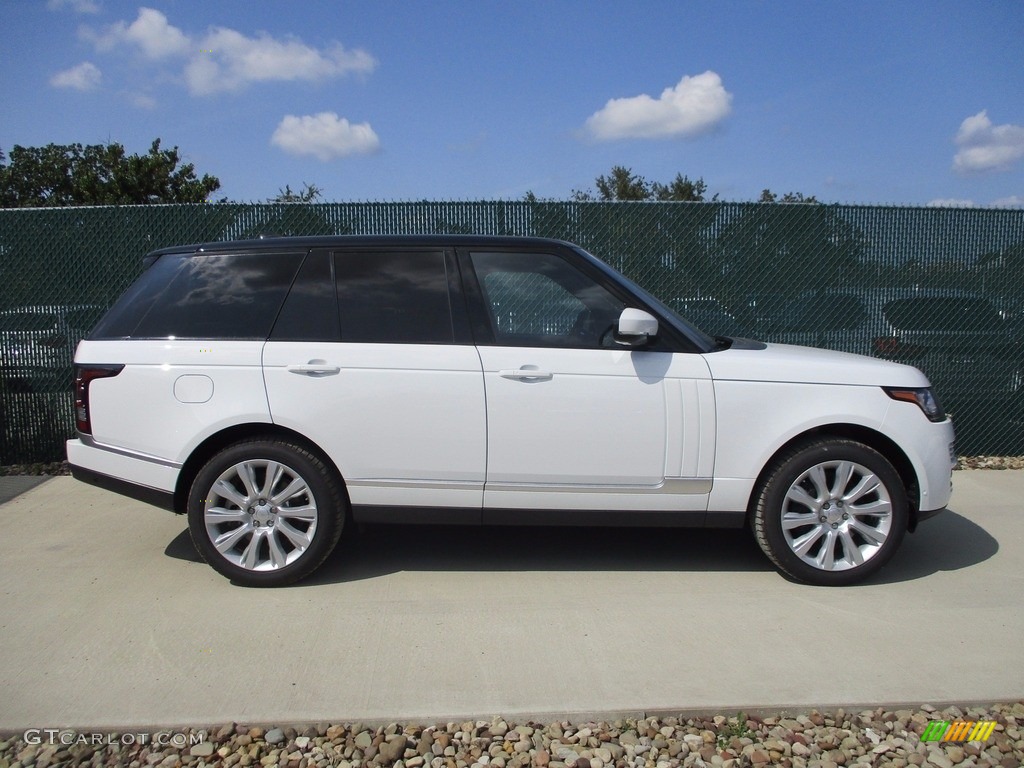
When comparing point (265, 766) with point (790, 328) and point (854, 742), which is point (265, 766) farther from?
point (790, 328)

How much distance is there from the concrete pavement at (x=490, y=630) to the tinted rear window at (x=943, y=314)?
2.45 metres

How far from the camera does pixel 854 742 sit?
9.79 feet

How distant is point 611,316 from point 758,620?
170 centimetres

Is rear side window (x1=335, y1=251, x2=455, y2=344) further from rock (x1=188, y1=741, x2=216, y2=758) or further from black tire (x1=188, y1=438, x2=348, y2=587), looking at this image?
rock (x1=188, y1=741, x2=216, y2=758)

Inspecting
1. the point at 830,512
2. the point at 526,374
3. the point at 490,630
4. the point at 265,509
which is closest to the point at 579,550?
the point at 490,630

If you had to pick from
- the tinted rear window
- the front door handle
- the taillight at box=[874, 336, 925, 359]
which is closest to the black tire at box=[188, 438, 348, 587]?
the front door handle

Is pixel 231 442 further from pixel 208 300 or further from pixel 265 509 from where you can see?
pixel 208 300

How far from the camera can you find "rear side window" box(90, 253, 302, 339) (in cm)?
432

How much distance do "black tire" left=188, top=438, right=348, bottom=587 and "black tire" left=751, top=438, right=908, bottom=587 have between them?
2.29 meters

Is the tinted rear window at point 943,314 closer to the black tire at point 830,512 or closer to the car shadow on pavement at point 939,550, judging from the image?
the car shadow on pavement at point 939,550

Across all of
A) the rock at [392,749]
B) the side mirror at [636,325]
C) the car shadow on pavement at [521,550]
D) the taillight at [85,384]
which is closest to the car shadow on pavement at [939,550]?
the car shadow on pavement at [521,550]

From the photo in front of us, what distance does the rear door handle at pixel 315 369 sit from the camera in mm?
4168

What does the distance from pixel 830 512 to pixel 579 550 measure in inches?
58.1

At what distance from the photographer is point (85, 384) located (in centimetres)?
436
